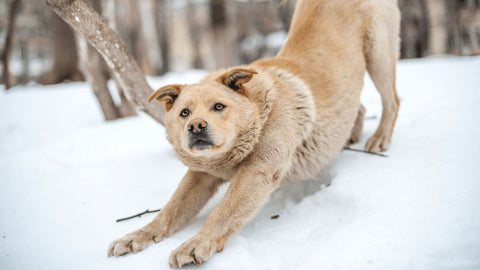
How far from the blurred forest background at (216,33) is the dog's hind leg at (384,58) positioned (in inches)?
256

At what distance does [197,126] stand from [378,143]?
1908mm

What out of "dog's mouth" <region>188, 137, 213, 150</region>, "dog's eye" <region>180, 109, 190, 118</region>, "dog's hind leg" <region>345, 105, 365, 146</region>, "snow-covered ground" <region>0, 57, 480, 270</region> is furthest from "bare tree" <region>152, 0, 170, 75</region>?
"dog's mouth" <region>188, 137, 213, 150</region>

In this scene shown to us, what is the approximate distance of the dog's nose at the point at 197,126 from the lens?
6.80ft

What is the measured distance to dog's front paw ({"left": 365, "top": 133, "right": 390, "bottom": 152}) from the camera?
3.07m

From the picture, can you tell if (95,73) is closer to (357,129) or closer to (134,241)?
(134,241)

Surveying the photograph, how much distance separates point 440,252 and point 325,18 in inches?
86.2

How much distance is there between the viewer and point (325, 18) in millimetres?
3039

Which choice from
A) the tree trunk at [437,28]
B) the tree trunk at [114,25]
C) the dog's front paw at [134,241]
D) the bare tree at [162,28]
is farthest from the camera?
the bare tree at [162,28]

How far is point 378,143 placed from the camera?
311cm

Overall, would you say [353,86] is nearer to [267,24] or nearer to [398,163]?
[398,163]

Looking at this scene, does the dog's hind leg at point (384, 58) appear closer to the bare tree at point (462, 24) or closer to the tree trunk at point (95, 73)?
the tree trunk at point (95, 73)

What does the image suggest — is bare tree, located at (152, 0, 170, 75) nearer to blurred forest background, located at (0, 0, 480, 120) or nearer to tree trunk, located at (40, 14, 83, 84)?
blurred forest background, located at (0, 0, 480, 120)

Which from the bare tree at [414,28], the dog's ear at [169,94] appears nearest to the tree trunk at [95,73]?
the dog's ear at [169,94]

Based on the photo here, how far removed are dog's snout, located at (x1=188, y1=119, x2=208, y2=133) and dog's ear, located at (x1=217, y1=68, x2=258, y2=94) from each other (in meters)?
0.51
